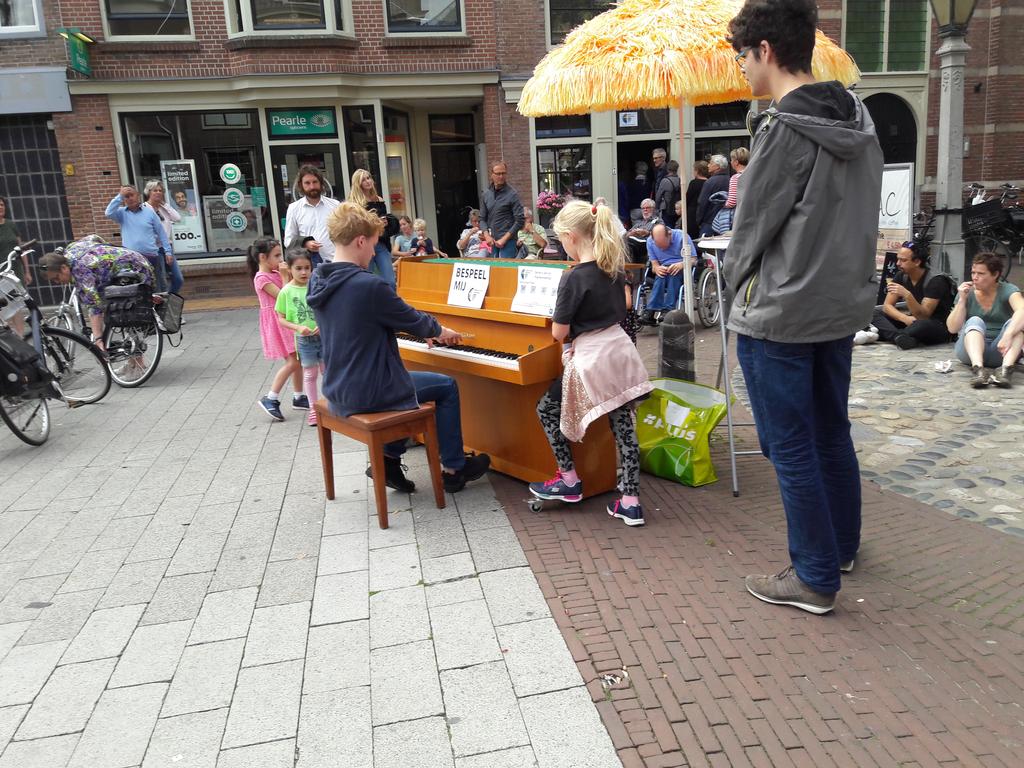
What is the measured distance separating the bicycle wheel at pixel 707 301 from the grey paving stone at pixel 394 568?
20.7 feet

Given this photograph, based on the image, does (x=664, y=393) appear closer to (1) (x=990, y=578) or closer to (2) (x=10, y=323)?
(1) (x=990, y=578)

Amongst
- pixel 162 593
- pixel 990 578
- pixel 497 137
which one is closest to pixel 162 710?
pixel 162 593

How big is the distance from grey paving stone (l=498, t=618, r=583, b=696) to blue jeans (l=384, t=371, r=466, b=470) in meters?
1.55

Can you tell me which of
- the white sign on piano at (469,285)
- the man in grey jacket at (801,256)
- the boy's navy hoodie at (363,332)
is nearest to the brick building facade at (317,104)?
the white sign on piano at (469,285)

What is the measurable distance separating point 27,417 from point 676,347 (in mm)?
4980

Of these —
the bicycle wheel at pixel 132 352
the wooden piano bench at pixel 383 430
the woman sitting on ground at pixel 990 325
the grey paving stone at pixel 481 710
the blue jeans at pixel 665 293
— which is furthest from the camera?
the blue jeans at pixel 665 293

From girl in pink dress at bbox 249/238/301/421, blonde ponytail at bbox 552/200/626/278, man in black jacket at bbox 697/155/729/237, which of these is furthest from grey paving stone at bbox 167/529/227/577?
man in black jacket at bbox 697/155/729/237

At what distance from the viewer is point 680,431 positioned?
4.60 m

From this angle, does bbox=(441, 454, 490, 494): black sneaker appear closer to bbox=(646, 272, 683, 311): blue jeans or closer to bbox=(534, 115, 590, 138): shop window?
bbox=(646, 272, 683, 311): blue jeans

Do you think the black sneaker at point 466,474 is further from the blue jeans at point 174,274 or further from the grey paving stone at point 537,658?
the blue jeans at point 174,274

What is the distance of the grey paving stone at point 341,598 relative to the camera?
3389 millimetres

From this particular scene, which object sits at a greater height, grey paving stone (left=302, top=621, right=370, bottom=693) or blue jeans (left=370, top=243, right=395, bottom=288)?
blue jeans (left=370, top=243, right=395, bottom=288)

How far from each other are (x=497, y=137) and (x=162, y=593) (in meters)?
12.3

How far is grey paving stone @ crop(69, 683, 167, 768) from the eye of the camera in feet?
8.55
